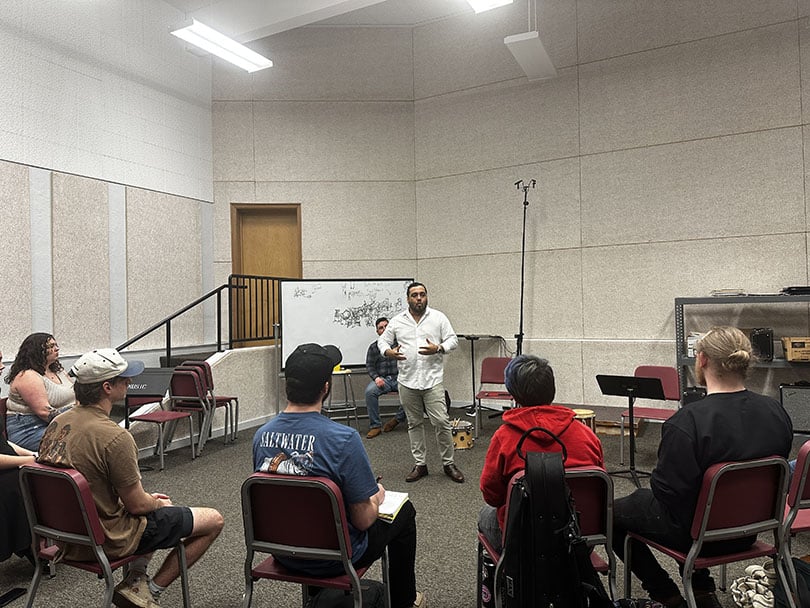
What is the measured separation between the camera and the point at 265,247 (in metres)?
7.84

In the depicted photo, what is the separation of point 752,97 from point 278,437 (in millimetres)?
6054

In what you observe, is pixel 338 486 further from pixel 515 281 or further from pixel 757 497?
pixel 515 281

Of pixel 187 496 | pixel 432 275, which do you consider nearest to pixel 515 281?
pixel 432 275

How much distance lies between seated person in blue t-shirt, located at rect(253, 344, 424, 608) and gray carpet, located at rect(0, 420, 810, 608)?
0.80 meters

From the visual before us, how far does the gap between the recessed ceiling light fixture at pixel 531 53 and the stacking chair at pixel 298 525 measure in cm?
506

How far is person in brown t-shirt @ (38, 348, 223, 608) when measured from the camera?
2.09 m

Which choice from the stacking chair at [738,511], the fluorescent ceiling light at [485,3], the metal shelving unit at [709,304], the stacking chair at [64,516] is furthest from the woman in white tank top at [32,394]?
the metal shelving unit at [709,304]

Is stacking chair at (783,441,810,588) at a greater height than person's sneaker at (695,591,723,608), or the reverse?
stacking chair at (783,441,810,588)

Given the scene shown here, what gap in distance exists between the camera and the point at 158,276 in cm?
686

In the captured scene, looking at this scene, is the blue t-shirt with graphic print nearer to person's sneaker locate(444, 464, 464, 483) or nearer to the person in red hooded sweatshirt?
the person in red hooded sweatshirt

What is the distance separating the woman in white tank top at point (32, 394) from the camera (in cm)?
346

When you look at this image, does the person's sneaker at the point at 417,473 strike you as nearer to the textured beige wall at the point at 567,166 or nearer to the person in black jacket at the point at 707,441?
the person in black jacket at the point at 707,441

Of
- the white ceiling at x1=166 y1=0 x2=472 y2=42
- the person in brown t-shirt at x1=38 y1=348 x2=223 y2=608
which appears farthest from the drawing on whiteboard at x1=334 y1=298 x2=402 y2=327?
the person in brown t-shirt at x1=38 y1=348 x2=223 y2=608

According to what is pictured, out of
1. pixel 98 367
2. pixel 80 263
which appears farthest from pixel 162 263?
pixel 98 367
